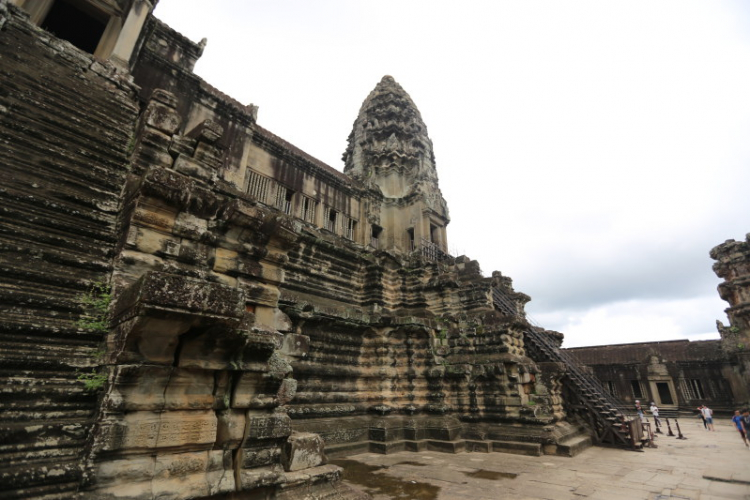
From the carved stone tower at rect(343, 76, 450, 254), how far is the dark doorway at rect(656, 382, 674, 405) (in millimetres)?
26649

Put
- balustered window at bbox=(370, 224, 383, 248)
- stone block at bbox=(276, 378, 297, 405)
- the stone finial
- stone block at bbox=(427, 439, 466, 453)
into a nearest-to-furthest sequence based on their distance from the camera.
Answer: stone block at bbox=(276, 378, 297, 405), stone block at bbox=(427, 439, 466, 453), balustered window at bbox=(370, 224, 383, 248), the stone finial

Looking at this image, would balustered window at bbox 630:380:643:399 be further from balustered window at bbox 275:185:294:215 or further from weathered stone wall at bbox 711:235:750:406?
balustered window at bbox 275:185:294:215

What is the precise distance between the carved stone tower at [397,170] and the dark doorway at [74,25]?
1195 cm

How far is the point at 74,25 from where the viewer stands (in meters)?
11.9

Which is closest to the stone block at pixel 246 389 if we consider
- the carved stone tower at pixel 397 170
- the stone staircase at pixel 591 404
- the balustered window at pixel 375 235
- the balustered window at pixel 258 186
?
the balustered window at pixel 258 186

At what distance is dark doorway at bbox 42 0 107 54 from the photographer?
426 inches

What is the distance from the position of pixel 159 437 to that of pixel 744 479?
36.2 feet

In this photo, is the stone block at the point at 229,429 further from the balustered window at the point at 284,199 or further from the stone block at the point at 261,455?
the balustered window at the point at 284,199

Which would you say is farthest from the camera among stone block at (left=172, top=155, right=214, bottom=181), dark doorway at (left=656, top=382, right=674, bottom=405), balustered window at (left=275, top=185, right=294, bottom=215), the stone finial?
dark doorway at (left=656, top=382, right=674, bottom=405)

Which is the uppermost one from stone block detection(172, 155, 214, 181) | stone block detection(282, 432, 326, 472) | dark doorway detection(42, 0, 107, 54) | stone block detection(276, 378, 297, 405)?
dark doorway detection(42, 0, 107, 54)

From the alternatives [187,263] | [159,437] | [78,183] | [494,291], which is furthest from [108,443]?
[494,291]

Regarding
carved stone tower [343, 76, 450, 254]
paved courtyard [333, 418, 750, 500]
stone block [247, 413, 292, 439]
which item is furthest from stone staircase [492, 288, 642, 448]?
stone block [247, 413, 292, 439]

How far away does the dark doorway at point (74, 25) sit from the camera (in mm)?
10828

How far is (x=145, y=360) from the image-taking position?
127 inches
